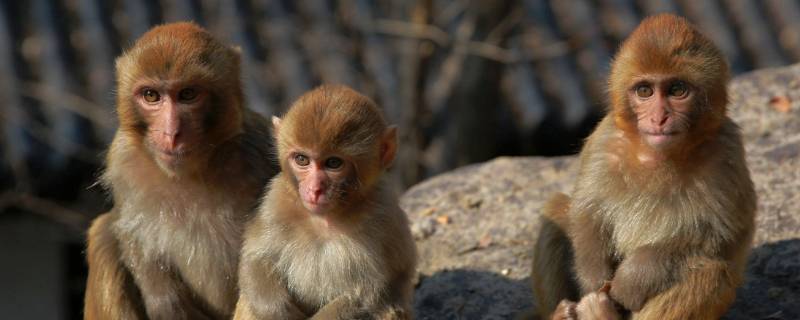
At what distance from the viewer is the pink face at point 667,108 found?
5.70 metres

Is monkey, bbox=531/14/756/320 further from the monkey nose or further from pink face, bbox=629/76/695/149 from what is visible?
the monkey nose

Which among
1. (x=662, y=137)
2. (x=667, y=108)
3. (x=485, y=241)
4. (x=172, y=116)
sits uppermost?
(x=172, y=116)

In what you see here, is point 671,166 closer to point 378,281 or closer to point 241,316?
point 378,281

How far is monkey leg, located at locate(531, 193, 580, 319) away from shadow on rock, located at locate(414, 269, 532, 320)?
0.58m

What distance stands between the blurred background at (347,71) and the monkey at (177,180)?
3229 millimetres

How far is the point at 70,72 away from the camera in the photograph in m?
10.4

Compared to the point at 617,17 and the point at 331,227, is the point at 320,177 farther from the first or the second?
the point at 617,17

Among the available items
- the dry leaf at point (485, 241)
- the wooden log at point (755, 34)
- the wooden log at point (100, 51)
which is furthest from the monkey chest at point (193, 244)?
the wooden log at point (755, 34)

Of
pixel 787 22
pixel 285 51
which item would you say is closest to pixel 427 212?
pixel 285 51

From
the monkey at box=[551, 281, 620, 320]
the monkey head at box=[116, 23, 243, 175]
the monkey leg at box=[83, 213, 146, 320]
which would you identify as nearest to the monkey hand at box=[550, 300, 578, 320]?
the monkey at box=[551, 281, 620, 320]

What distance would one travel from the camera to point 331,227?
5.87 m

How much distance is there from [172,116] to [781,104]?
12.7 feet

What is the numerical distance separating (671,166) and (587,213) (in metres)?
0.42

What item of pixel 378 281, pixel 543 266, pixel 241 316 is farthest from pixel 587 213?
pixel 241 316
